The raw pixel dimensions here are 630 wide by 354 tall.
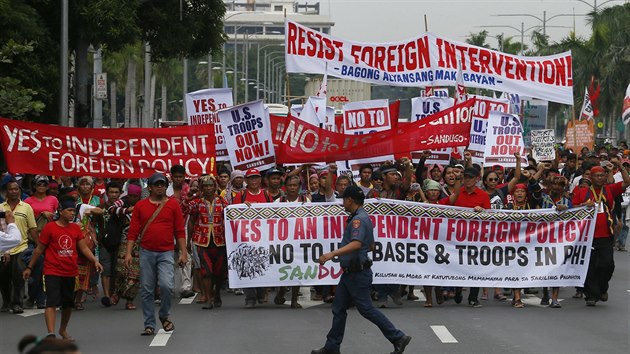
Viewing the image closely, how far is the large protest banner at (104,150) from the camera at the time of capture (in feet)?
49.0

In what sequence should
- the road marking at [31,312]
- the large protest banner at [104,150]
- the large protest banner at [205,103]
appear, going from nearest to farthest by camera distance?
the road marking at [31,312] < the large protest banner at [104,150] < the large protest banner at [205,103]

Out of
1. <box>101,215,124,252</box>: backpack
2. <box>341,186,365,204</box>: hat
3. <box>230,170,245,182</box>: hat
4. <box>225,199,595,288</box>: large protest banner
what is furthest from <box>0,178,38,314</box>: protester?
<box>341,186,365,204</box>: hat

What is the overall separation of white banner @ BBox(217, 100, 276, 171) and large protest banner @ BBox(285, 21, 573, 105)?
3208 millimetres

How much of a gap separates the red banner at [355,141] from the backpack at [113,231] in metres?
2.32

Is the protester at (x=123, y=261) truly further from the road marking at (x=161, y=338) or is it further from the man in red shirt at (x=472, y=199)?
the man in red shirt at (x=472, y=199)

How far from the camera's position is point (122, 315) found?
46.6ft

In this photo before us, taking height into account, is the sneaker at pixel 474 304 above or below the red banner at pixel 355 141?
below

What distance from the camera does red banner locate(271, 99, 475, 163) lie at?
16.0 meters

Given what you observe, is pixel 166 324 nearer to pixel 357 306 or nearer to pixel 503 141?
pixel 357 306

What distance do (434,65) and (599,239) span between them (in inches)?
263

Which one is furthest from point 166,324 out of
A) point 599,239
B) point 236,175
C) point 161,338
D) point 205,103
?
point 205,103

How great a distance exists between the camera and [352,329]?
504 inches

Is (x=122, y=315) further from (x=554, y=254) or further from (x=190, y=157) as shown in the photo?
(x=554, y=254)

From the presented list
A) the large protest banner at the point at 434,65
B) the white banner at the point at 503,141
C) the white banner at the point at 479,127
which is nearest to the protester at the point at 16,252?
the large protest banner at the point at 434,65
